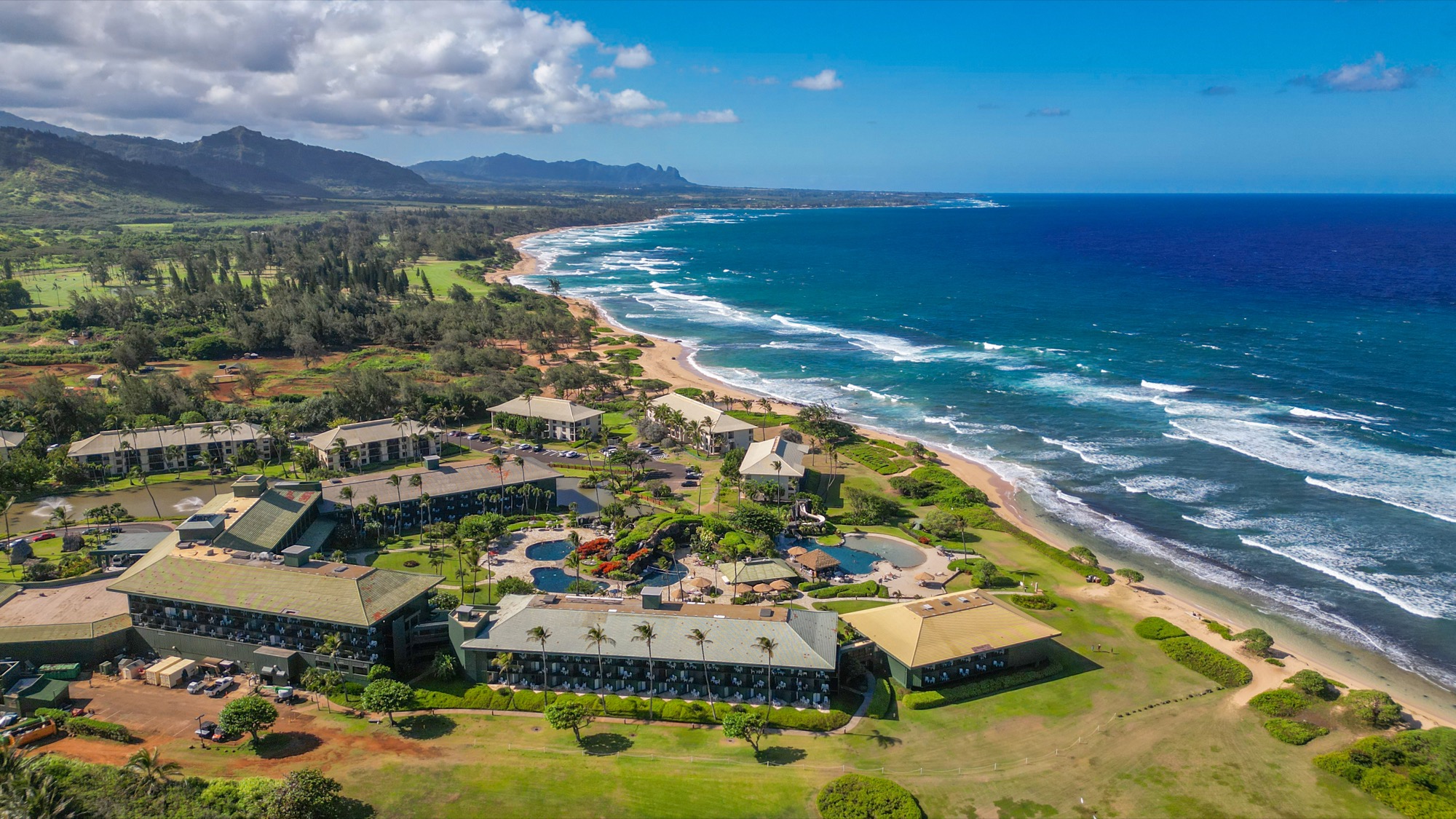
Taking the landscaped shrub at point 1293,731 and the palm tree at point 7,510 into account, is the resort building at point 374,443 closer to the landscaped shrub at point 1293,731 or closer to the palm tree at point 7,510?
the palm tree at point 7,510

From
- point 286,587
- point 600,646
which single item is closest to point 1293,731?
point 600,646

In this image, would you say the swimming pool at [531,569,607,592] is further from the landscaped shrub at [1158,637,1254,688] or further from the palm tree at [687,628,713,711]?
the landscaped shrub at [1158,637,1254,688]

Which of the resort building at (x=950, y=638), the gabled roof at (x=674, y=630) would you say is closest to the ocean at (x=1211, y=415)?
the resort building at (x=950, y=638)

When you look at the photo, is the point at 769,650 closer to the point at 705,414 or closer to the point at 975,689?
the point at 975,689

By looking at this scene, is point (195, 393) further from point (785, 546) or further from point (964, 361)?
point (964, 361)

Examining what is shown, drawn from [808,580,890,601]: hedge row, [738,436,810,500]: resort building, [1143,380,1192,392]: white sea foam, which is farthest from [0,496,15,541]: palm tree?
[1143,380,1192,392]: white sea foam
